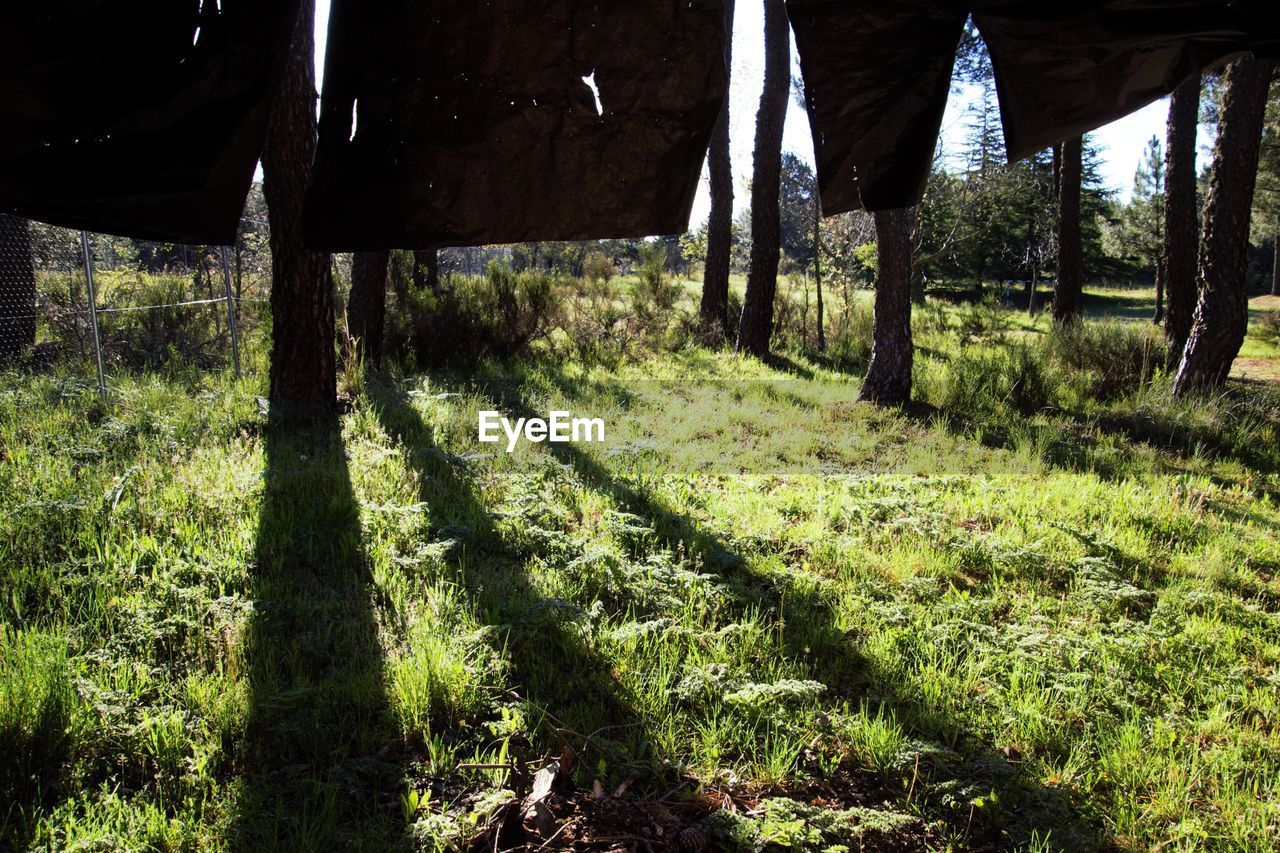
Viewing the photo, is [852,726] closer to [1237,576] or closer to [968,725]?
[968,725]

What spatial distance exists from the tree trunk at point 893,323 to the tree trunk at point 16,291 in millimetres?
9759

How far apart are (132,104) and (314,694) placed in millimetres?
2212

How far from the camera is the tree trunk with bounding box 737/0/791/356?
12.4 m

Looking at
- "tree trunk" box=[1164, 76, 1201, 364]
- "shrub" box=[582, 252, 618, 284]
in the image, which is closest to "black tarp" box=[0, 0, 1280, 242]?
"tree trunk" box=[1164, 76, 1201, 364]

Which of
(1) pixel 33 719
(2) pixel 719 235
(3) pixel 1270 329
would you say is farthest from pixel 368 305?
(3) pixel 1270 329

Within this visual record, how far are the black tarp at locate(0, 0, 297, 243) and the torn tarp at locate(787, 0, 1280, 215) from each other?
1.13 metres

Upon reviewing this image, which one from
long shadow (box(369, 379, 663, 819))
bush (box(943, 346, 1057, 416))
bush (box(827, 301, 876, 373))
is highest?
bush (box(827, 301, 876, 373))

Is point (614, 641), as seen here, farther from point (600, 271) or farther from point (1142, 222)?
point (1142, 222)

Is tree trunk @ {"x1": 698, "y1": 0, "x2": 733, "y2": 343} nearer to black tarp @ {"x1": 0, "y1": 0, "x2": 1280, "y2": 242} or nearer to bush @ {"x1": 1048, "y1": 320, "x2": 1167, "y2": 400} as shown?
Result: bush @ {"x1": 1048, "y1": 320, "x2": 1167, "y2": 400}

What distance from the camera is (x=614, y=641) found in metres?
3.40

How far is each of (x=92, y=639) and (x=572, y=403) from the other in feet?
18.3

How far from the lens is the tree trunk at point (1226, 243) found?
8352mm

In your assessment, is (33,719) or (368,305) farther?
(368,305)

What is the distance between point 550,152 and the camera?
164 cm
